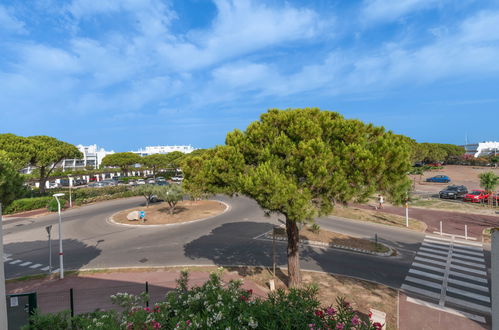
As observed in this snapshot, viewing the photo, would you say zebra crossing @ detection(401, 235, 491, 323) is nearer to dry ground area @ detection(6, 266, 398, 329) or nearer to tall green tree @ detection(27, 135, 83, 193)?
dry ground area @ detection(6, 266, 398, 329)

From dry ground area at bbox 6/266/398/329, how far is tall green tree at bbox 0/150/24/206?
4778 mm

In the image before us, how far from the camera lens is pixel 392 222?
970 inches

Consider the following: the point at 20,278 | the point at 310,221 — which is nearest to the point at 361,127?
the point at 310,221

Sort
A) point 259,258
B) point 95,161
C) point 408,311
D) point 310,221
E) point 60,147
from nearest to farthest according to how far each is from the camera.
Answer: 1. point 310,221
2. point 408,311
3. point 259,258
4. point 60,147
5. point 95,161

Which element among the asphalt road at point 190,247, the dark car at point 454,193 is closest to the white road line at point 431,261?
the asphalt road at point 190,247

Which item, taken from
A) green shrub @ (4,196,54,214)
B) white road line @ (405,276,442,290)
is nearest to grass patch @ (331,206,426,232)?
white road line @ (405,276,442,290)

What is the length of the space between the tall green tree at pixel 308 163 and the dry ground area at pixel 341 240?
31.9ft

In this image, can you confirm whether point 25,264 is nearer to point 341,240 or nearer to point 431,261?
point 341,240

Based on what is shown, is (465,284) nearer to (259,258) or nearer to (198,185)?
(259,258)

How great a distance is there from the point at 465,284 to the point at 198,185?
13.8 meters

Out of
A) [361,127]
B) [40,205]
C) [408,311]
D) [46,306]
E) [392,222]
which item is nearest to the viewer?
[361,127]

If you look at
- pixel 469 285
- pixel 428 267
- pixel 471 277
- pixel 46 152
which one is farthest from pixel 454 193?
pixel 46 152

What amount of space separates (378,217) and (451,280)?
1407cm

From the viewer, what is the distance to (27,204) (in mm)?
31375
